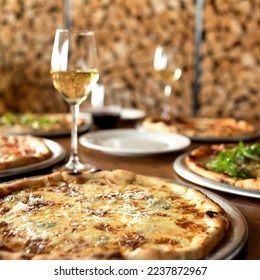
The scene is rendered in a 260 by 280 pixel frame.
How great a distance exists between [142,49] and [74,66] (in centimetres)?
425

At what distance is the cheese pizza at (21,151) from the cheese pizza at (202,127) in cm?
80

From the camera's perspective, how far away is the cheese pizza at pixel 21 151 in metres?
1.66

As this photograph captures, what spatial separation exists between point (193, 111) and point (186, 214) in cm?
471

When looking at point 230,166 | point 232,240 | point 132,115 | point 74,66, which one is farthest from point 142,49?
point 232,240

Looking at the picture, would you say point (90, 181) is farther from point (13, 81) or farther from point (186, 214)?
point (13, 81)

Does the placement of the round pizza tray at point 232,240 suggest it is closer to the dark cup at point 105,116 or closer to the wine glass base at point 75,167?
the wine glass base at point 75,167

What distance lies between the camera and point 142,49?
5801 millimetres

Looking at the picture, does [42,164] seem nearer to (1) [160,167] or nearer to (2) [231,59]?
(1) [160,167]

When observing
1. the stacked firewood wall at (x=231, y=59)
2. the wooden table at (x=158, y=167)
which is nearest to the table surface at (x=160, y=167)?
the wooden table at (x=158, y=167)

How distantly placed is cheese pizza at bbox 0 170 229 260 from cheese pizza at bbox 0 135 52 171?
0.26m

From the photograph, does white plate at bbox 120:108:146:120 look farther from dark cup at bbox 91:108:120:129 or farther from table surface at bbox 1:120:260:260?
table surface at bbox 1:120:260:260

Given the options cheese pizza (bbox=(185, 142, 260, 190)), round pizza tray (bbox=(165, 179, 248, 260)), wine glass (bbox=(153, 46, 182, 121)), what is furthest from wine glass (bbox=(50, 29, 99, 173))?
wine glass (bbox=(153, 46, 182, 121))

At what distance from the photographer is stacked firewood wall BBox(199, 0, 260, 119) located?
5426mm
